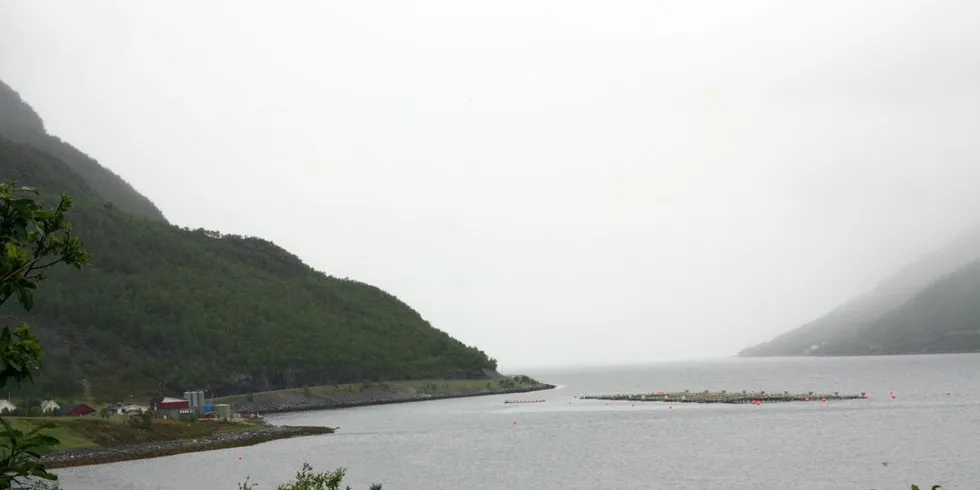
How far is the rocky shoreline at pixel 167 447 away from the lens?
91.1m

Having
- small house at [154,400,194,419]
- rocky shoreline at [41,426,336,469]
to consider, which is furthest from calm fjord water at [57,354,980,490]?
small house at [154,400,194,419]

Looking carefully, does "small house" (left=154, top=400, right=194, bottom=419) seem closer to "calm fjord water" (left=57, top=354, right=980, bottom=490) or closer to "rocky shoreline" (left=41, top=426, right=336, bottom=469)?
"rocky shoreline" (left=41, top=426, right=336, bottom=469)

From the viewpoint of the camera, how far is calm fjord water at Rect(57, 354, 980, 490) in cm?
7844

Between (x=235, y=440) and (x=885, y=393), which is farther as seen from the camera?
(x=885, y=393)

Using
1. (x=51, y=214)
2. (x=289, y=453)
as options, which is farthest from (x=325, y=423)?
(x=51, y=214)

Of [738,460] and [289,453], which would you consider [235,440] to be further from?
[738,460]

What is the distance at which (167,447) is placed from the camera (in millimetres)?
107625

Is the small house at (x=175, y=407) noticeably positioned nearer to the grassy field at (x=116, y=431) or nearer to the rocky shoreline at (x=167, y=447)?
the grassy field at (x=116, y=431)

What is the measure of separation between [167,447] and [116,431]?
6523 mm

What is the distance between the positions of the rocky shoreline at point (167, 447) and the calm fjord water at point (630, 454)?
3068 millimetres

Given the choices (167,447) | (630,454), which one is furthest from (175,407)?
(630,454)

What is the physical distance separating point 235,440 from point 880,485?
82.1 metres

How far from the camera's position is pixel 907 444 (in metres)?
99.1

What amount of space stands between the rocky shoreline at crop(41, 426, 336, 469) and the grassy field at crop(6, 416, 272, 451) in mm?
1343
